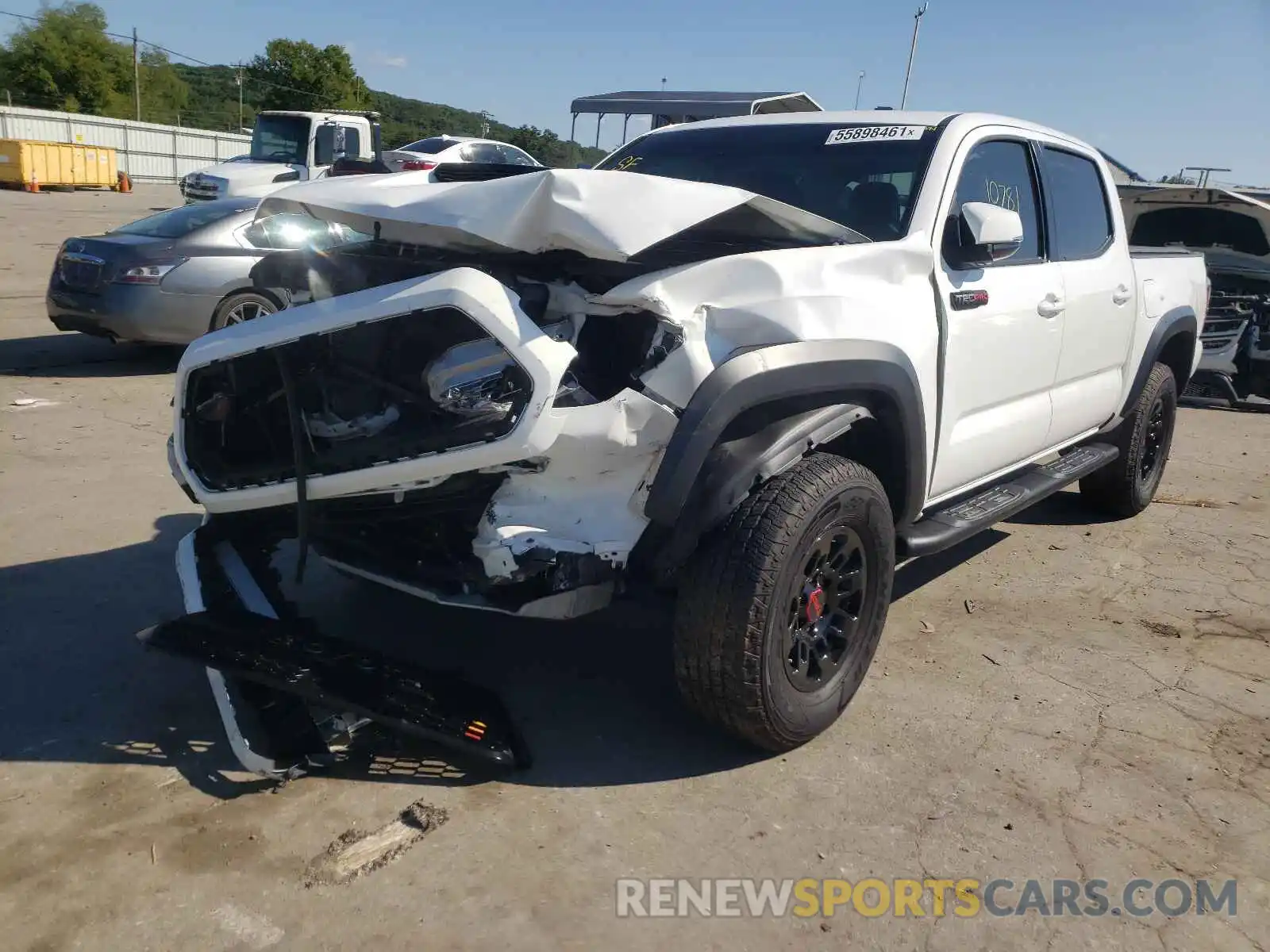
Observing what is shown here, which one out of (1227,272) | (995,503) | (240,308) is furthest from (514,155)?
(995,503)

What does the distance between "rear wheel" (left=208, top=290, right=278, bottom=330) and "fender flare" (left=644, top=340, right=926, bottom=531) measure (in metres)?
6.30

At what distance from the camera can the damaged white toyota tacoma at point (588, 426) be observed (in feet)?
9.05

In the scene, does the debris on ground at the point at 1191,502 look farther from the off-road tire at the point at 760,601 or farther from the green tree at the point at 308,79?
the green tree at the point at 308,79

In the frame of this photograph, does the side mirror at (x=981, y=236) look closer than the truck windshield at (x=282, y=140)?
Yes

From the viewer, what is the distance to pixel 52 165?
1273 inches

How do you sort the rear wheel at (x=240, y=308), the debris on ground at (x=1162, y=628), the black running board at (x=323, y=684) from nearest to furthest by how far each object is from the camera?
the black running board at (x=323, y=684), the debris on ground at (x=1162, y=628), the rear wheel at (x=240, y=308)

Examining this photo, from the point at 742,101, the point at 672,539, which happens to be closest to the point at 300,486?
the point at 672,539

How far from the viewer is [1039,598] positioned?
15.6 ft

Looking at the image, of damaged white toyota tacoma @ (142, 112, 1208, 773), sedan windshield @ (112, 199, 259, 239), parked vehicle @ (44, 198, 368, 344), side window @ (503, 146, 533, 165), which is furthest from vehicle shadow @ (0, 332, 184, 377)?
side window @ (503, 146, 533, 165)

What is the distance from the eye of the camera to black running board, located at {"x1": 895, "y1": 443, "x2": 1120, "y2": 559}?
12.1 feet

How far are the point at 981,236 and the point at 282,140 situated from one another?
1808cm

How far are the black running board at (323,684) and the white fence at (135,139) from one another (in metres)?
41.7

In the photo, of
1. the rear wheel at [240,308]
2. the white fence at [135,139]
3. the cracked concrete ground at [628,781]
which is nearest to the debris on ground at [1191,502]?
the cracked concrete ground at [628,781]

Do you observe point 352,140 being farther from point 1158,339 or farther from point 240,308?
point 1158,339
